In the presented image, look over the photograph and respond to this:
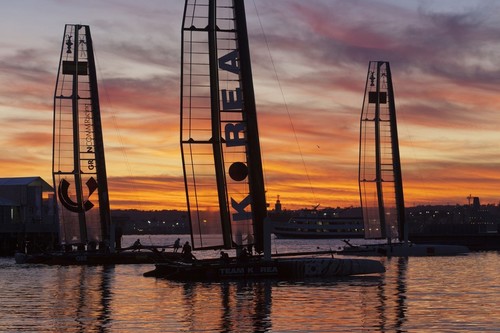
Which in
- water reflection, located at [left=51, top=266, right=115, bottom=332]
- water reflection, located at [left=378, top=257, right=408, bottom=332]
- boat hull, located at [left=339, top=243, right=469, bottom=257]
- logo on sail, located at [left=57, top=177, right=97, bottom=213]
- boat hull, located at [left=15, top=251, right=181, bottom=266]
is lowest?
water reflection, located at [left=378, top=257, right=408, bottom=332]

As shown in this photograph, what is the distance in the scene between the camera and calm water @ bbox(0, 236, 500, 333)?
Answer: 1139 inches

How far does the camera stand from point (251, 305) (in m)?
35.0

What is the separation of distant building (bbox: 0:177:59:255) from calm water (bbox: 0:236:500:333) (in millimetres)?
50076

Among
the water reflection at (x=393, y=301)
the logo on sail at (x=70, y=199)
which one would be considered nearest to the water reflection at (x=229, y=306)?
the water reflection at (x=393, y=301)

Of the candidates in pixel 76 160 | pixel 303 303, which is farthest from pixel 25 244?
pixel 303 303

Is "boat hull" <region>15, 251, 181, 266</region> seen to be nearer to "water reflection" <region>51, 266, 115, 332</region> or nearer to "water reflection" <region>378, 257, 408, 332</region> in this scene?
"water reflection" <region>51, 266, 115, 332</region>

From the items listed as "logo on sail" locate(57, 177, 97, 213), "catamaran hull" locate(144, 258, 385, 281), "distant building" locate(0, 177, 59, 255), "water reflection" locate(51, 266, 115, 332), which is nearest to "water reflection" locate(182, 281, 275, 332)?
"catamaran hull" locate(144, 258, 385, 281)

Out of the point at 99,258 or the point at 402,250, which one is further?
the point at 402,250

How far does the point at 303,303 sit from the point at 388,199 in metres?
45.9

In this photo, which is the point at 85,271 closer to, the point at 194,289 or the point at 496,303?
the point at 194,289

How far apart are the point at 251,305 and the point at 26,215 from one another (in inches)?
3526

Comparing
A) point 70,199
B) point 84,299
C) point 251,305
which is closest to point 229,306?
point 251,305

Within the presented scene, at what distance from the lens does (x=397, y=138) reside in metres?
81.0

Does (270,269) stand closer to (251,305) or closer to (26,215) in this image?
(251,305)
